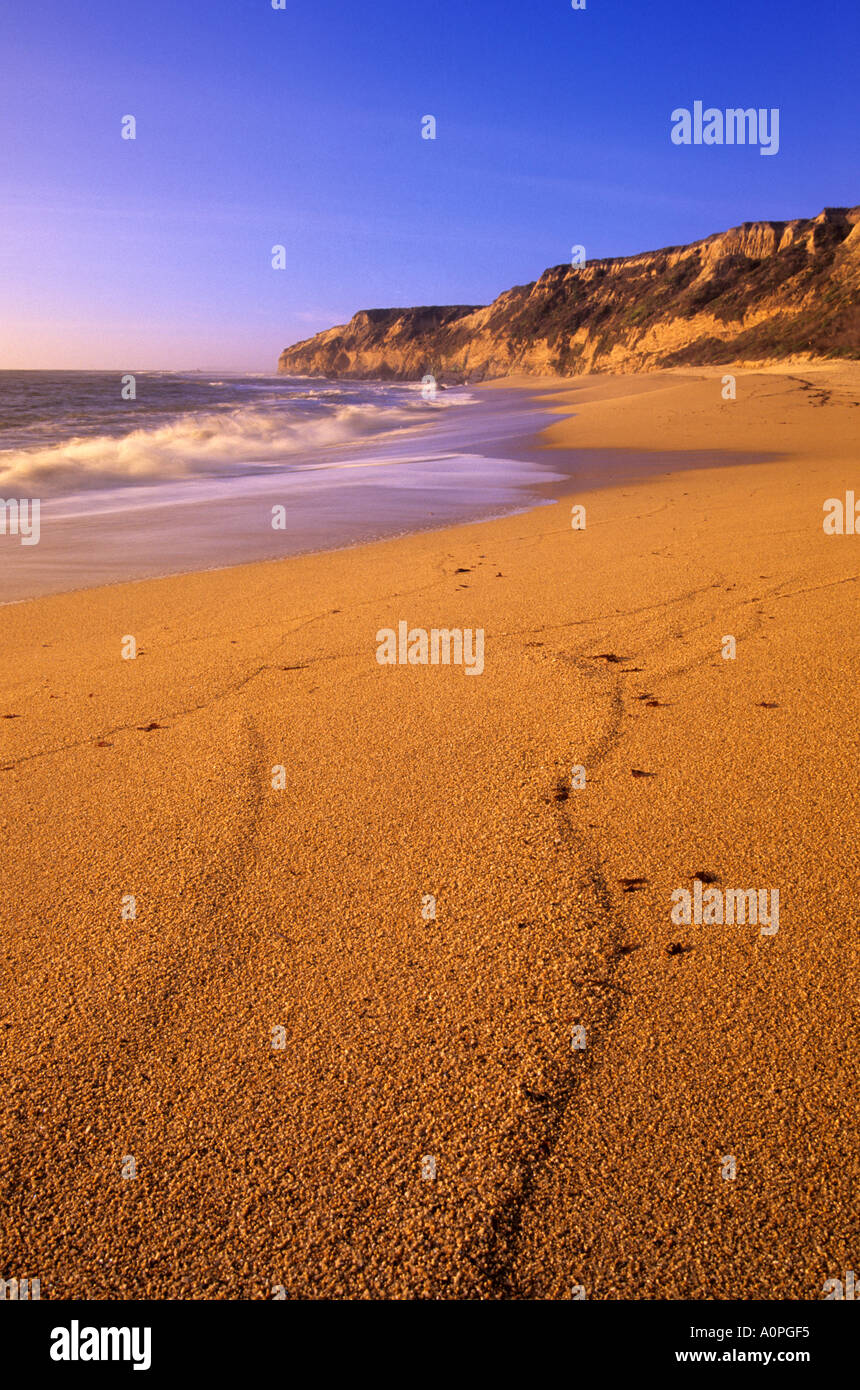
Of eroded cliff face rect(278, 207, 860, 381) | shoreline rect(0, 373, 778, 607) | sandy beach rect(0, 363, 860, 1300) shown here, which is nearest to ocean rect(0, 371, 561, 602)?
shoreline rect(0, 373, 778, 607)

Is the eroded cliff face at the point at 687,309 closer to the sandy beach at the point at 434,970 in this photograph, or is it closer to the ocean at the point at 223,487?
the ocean at the point at 223,487

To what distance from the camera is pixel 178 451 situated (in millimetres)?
18312

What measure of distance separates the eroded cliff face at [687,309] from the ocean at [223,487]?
19733 mm

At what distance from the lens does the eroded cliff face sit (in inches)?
1476

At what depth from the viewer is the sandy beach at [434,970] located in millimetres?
1387

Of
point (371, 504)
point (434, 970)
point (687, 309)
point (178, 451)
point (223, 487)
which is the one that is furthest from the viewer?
point (687, 309)

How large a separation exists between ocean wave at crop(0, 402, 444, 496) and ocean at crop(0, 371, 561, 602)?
49 millimetres

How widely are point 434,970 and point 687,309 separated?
183ft

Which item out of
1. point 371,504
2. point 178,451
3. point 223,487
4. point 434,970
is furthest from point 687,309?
point 434,970

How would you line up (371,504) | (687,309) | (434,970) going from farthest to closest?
1. (687,309)
2. (371,504)
3. (434,970)

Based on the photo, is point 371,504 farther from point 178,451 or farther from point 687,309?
point 687,309
